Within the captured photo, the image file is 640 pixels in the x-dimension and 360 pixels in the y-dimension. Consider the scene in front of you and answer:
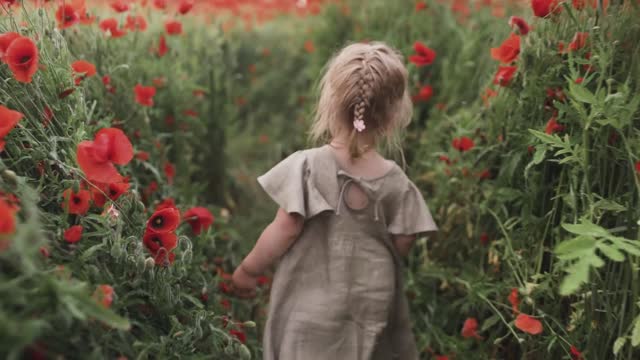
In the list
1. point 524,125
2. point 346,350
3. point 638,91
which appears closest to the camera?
point 638,91

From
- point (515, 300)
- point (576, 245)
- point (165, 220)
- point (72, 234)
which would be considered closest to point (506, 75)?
point (515, 300)

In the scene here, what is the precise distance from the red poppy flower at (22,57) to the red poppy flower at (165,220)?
45cm

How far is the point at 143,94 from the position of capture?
8.44 feet

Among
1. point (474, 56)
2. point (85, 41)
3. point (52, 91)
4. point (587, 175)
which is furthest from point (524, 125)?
point (85, 41)

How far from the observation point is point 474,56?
3.30 metres

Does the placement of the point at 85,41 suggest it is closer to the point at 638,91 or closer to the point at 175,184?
the point at 175,184

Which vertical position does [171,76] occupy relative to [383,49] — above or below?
below

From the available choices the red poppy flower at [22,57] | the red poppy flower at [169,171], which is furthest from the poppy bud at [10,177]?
the red poppy flower at [169,171]

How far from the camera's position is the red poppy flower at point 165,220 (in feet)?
5.67

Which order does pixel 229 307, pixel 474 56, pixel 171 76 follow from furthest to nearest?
pixel 474 56
pixel 171 76
pixel 229 307

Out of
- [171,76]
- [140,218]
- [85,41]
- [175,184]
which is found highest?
[85,41]

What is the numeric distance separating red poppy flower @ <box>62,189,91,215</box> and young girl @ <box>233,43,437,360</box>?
1.84ft

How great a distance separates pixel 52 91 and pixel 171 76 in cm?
114

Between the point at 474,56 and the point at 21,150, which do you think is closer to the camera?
the point at 21,150
